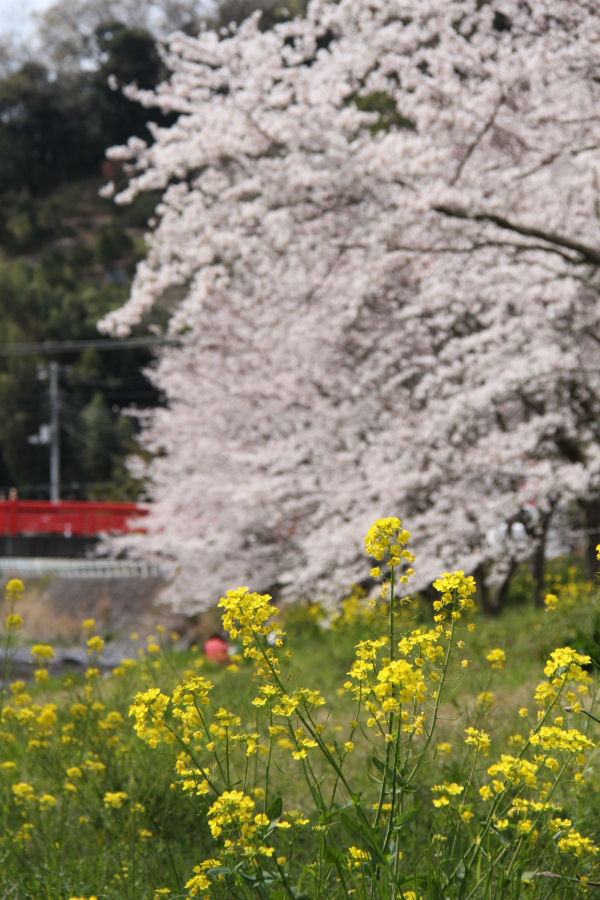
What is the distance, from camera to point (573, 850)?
1982 mm

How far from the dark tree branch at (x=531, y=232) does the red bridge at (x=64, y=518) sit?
12732 mm

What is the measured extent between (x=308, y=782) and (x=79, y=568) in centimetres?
1645

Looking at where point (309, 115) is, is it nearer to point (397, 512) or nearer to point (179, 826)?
point (397, 512)

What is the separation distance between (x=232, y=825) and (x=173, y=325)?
647 cm

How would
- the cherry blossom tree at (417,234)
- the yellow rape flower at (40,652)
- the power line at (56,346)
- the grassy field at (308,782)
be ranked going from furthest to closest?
the power line at (56,346) → the cherry blossom tree at (417,234) → the yellow rape flower at (40,652) → the grassy field at (308,782)

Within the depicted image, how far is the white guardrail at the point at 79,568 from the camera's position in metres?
16.0

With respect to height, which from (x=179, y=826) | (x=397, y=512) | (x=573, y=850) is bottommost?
(x=179, y=826)

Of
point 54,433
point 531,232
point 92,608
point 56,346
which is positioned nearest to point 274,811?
point 531,232

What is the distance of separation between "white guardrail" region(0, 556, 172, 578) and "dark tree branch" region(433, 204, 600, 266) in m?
10.1

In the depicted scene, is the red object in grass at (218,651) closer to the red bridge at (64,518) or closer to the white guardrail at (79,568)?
the white guardrail at (79,568)

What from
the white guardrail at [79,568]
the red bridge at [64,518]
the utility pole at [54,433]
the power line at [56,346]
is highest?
the power line at [56,346]

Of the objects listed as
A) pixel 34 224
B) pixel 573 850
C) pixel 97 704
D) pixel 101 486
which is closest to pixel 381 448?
pixel 97 704

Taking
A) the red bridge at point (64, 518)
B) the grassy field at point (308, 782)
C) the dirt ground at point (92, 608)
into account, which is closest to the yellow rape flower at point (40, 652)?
the grassy field at point (308, 782)

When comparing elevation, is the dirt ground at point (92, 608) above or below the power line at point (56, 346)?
below
